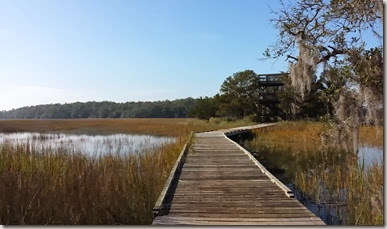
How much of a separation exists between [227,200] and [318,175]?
322cm

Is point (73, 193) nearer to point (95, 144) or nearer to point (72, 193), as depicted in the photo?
point (72, 193)

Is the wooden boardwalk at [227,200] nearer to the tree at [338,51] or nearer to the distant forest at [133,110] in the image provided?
the tree at [338,51]

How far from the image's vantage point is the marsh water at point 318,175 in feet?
15.0

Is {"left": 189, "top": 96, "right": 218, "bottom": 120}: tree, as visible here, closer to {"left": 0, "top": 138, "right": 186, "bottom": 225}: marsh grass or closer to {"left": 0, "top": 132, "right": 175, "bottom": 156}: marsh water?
{"left": 0, "top": 132, "right": 175, "bottom": 156}: marsh water

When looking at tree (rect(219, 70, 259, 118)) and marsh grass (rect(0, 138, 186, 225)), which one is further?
tree (rect(219, 70, 259, 118))

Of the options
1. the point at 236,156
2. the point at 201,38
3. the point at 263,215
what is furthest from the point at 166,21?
the point at 236,156

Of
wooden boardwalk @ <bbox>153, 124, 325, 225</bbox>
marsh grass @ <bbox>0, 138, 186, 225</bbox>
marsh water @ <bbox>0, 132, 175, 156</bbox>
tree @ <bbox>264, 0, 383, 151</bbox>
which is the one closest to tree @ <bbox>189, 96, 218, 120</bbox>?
marsh water @ <bbox>0, 132, 175, 156</bbox>

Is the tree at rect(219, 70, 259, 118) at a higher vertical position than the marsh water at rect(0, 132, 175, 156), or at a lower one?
higher

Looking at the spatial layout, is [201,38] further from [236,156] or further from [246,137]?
[246,137]

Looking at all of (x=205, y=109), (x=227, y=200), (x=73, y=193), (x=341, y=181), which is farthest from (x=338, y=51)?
(x=205, y=109)

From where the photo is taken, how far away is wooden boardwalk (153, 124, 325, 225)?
3.11 metres


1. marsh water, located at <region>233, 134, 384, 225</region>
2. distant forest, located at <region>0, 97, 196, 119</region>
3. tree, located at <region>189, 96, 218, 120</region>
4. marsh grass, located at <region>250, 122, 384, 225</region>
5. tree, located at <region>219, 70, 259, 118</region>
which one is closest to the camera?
marsh grass, located at <region>250, 122, 384, 225</region>

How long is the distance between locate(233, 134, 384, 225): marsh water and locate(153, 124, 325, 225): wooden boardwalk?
0.69m

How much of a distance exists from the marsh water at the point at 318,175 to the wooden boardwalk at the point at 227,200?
2.26 ft
